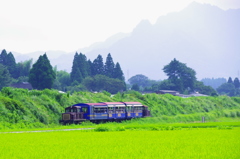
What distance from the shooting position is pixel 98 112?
42.9m

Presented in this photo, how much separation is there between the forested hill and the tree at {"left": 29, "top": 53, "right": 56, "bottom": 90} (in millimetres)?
27152

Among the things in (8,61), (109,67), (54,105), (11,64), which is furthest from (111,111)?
(109,67)

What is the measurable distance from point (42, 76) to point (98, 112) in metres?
Answer: 41.4

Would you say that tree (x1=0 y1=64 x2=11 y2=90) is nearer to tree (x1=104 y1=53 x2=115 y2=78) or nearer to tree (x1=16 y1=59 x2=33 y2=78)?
tree (x1=16 y1=59 x2=33 y2=78)

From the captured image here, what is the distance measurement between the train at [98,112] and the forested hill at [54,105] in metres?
1.66

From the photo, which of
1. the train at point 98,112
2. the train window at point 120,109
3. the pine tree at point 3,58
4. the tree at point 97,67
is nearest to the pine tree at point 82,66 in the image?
the tree at point 97,67

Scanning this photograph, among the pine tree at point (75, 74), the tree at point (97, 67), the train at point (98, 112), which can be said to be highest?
the tree at point (97, 67)

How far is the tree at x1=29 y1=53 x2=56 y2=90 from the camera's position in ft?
266

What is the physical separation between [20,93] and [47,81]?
41765 mm

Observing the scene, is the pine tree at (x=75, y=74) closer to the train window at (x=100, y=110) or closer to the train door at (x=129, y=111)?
the train door at (x=129, y=111)

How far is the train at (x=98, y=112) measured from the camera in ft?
132

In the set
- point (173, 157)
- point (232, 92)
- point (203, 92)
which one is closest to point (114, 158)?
point (173, 157)

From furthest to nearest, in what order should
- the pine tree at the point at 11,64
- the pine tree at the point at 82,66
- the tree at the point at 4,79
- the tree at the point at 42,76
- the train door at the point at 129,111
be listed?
the pine tree at the point at 82,66 → the pine tree at the point at 11,64 → the tree at the point at 4,79 → the tree at the point at 42,76 → the train door at the point at 129,111

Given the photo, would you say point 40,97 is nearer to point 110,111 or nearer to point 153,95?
point 110,111
